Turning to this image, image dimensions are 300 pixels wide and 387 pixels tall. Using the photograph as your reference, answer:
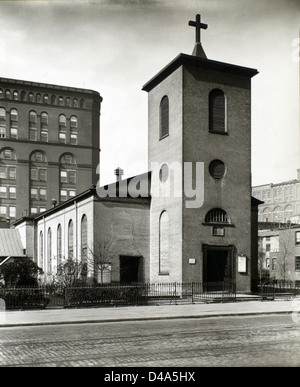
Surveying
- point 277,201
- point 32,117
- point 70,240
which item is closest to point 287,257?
point 70,240

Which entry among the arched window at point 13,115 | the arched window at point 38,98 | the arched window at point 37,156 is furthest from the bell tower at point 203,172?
the arched window at point 37,156

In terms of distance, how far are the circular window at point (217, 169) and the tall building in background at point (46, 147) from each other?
43447 mm

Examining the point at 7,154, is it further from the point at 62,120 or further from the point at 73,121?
the point at 73,121

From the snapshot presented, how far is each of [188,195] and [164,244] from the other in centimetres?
416

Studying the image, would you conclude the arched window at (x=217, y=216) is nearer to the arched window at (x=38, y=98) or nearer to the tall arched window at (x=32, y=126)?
the arched window at (x=38, y=98)

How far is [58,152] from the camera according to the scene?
8412 centimetres

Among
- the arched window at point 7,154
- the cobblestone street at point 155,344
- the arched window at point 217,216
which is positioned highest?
the arched window at point 7,154

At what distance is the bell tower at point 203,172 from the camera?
31.4m

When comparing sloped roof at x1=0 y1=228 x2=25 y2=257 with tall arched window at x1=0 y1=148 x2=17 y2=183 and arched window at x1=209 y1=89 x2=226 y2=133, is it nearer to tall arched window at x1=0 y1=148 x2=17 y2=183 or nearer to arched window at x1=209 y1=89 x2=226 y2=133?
tall arched window at x1=0 y1=148 x2=17 y2=183

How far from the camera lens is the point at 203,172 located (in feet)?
105

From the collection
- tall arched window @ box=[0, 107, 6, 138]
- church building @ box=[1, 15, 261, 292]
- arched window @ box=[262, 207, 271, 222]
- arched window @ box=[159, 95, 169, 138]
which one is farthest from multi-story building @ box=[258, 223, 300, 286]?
tall arched window @ box=[0, 107, 6, 138]

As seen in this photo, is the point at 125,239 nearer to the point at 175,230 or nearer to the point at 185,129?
the point at 175,230

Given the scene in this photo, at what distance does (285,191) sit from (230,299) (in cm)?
8070

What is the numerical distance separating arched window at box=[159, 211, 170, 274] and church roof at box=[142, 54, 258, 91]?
9.51 meters
